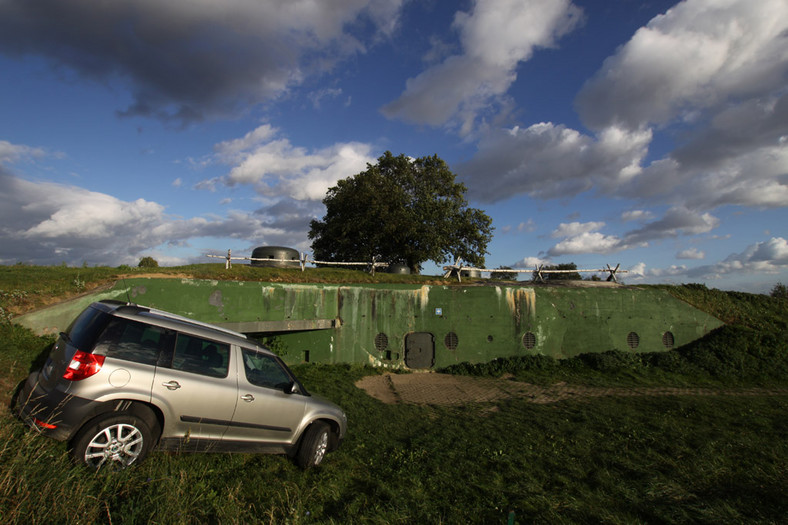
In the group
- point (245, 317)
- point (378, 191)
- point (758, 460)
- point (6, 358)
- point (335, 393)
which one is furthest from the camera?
point (378, 191)

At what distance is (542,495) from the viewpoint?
4688 millimetres

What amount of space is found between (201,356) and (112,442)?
1.17 metres

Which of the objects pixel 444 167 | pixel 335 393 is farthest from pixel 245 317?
pixel 444 167

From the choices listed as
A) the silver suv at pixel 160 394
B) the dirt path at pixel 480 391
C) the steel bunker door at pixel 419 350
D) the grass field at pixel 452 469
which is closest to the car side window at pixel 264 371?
the silver suv at pixel 160 394

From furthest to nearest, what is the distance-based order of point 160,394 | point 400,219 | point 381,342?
point 400,219 < point 381,342 < point 160,394

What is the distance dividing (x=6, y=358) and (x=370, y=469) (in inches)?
246

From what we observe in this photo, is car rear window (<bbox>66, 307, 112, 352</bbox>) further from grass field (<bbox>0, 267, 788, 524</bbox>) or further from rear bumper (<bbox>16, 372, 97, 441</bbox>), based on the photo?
grass field (<bbox>0, 267, 788, 524</bbox>)

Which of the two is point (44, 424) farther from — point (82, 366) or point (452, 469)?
point (452, 469)

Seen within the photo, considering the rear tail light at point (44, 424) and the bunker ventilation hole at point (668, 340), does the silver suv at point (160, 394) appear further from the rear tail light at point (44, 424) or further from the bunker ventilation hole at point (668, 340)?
the bunker ventilation hole at point (668, 340)

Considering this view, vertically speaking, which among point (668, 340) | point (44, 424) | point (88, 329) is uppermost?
point (88, 329)

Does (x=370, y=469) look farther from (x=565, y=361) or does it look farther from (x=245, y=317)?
(x=565, y=361)

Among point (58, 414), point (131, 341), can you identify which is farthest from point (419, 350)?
point (58, 414)

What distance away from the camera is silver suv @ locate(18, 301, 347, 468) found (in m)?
4.03

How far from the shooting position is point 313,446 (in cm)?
529
